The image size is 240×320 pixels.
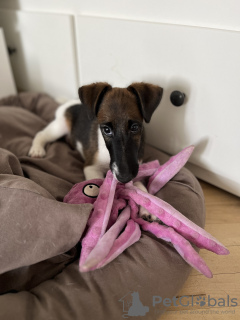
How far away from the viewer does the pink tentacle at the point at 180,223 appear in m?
1.22

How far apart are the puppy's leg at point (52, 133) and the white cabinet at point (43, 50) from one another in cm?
38

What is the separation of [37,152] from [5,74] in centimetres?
129

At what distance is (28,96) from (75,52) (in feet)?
2.48

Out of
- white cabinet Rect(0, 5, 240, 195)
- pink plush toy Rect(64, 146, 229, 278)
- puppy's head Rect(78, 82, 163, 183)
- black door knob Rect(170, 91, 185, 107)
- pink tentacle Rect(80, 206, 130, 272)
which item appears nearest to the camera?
pink tentacle Rect(80, 206, 130, 272)

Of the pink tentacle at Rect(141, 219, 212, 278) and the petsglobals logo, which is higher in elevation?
the pink tentacle at Rect(141, 219, 212, 278)

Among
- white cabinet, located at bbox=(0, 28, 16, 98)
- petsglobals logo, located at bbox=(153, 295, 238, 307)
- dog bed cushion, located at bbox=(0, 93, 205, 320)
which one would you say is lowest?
petsglobals logo, located at bbox=(153, 295, 238, 307)

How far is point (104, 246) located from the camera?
1.09 m

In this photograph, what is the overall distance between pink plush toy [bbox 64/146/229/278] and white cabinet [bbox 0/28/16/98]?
1879 mm

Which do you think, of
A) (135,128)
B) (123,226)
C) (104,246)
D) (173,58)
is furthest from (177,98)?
(104,246)

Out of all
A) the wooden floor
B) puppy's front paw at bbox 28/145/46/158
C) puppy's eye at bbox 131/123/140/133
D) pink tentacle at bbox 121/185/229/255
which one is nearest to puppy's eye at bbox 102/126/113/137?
puppy's eye at bbox 131/123/140/133

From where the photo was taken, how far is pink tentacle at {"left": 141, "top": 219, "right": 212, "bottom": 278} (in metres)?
1.15

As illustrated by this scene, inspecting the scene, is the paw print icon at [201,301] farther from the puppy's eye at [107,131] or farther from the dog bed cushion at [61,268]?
the puppy's eye at [107,131]

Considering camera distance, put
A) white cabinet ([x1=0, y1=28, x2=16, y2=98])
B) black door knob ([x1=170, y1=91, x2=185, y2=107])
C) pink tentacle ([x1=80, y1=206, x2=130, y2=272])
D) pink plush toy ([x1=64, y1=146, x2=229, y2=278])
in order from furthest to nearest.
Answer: white cabinet ([x1=0, y1=28, x2=16, y2=98]) → black door knob ([x1=170, y1=91, x2=185, y2=107]) → pink plush toy ([x1=64, y1=146, x2=229, y2=278]) → pink tentacle ([x1=80, y1=206, x2=130, y2=272])

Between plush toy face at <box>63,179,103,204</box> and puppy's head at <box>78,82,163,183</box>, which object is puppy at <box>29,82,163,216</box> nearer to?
puppy's head at <box>78,82,163,183</box>
